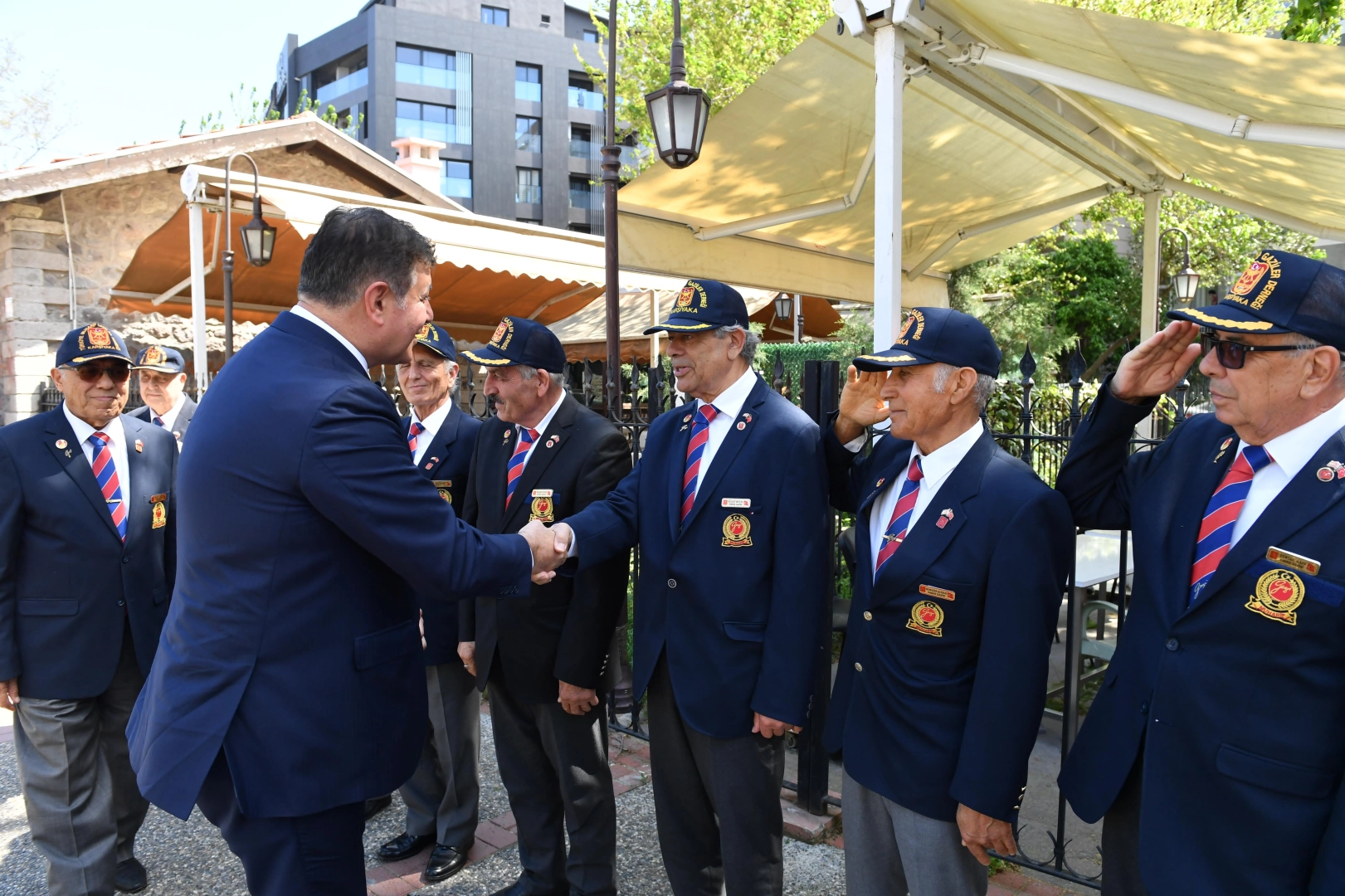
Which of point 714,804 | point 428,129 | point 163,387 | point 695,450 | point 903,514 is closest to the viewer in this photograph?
point 903,514

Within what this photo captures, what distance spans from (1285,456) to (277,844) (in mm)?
2403

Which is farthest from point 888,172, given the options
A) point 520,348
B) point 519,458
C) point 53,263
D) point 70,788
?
point 53,263

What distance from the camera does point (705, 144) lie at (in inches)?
267

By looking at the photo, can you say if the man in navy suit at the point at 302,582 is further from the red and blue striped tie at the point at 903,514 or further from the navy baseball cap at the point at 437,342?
the navy baseball cap at the point at 437,342

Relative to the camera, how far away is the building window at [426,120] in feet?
165

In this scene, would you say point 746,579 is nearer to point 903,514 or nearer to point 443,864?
point 903,514

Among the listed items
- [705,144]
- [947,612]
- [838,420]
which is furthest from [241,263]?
[947,612]

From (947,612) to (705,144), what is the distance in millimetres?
5367

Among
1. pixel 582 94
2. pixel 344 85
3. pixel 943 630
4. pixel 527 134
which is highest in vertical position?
pixel 582 94

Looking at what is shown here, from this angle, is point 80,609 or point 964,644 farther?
point 80,609

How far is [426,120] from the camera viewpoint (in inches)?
2005

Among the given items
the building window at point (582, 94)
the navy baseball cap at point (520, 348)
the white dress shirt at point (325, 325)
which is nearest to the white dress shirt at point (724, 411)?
the navy baseball cap at point (520, 348)

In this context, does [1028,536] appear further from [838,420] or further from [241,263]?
[241,263]

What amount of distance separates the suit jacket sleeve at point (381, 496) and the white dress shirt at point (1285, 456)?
178 cm
